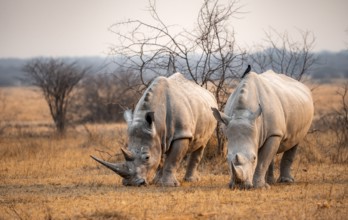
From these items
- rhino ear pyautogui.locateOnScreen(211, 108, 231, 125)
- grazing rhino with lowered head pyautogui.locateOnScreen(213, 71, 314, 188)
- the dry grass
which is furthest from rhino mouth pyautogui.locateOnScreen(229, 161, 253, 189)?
rhino ear pyautogui.locateOnScreen(211, 108, 231, 125)

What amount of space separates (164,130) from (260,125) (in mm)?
1596

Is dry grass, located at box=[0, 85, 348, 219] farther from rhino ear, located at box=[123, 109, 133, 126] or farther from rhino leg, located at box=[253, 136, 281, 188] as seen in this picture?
rhino ear, located at box=[123, 109, 133, 126]

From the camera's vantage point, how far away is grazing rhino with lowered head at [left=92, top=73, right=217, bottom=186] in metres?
11.6

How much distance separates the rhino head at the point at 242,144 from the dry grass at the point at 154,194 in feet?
0.74

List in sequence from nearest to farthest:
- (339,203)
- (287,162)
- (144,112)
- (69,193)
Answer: (339,203), (69,193), (144,112), (287,162)

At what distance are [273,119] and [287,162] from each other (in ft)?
5.78

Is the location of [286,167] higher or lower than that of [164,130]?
lower

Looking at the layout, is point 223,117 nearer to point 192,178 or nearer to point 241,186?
point 241,186

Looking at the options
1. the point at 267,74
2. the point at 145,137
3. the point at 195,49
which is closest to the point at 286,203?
the point at 145,137

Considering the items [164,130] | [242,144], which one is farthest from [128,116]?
[242,144]

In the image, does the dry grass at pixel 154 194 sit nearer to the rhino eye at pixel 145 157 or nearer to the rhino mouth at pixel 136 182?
the rhino mouth at pixel 136 182

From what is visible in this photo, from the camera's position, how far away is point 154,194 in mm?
10750

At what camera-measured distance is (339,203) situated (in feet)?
31.8

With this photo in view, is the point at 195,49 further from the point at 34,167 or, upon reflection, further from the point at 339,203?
the point at 339,203
